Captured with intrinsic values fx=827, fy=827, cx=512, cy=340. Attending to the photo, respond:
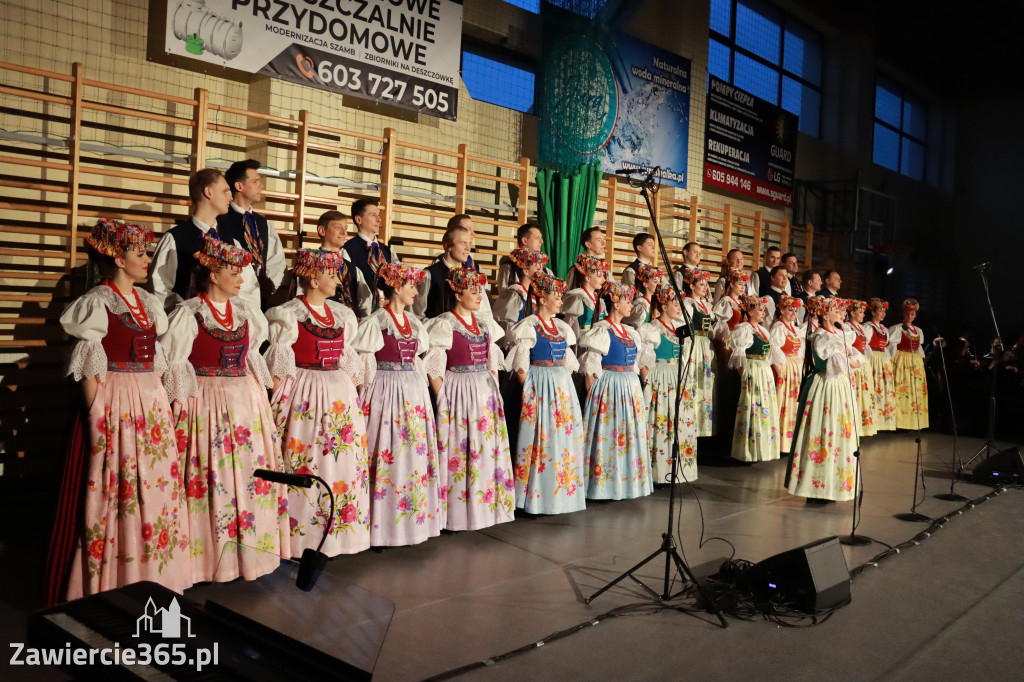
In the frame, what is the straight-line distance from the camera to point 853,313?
7.06 meters

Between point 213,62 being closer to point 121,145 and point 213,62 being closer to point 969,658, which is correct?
point 121,145

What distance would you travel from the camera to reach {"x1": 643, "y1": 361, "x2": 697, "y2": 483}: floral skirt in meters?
5.46

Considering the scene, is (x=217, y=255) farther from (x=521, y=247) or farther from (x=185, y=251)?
(x=521, y=247)

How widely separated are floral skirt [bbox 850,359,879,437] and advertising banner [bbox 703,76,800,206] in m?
2.63

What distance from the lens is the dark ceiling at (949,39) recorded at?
1155cm

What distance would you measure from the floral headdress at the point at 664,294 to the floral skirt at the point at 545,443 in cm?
127

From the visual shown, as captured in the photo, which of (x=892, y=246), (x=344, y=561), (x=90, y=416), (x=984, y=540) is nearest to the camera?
(x=90, y=416)

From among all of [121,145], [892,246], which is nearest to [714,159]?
[892,246]

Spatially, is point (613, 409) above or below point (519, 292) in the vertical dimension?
below

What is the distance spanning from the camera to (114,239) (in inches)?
116

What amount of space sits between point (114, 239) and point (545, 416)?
233 centimetres

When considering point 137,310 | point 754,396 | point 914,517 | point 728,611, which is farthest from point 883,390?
point 137,310

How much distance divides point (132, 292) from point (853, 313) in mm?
5905

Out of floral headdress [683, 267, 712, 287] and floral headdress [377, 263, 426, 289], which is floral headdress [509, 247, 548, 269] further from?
floral headdress [683, 267, 712, 287]
